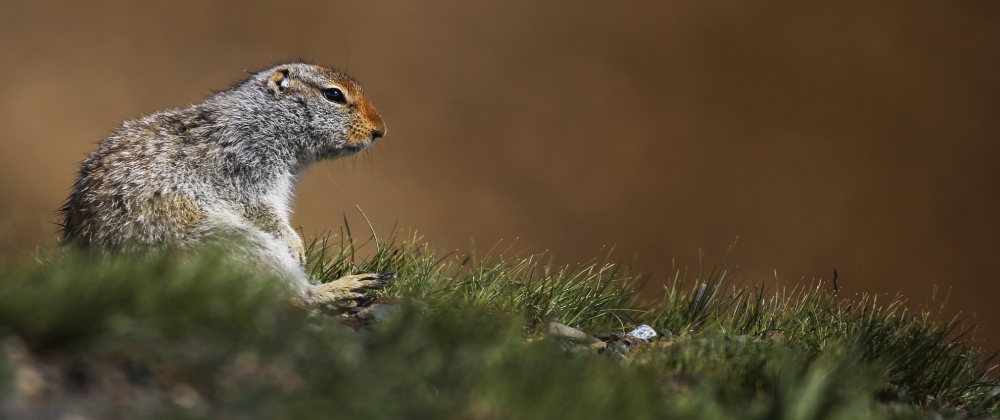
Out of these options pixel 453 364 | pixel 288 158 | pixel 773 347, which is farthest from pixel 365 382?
pixel 288 158

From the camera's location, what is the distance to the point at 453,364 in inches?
92.5

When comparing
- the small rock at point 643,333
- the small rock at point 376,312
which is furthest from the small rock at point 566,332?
the small rock at point 376,312

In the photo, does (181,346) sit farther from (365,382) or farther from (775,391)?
(775,391)

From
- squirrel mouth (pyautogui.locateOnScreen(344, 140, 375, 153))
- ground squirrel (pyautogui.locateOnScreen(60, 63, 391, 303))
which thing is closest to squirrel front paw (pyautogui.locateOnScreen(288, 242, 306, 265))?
ground squirrel (pyautogui.locateOnScreen(60, 63, 391, 303))

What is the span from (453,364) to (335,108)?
2.94 meters

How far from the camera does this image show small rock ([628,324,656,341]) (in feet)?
13.2

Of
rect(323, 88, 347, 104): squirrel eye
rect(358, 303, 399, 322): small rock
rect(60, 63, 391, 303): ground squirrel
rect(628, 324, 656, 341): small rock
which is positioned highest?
rect(323, 88, 347, 104): squirrel eye

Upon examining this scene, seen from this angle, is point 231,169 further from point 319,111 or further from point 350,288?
point 350,288

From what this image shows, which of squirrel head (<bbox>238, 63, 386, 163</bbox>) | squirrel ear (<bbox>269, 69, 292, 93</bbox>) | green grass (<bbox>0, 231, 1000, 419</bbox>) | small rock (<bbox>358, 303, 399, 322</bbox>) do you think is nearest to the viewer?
green grass (<bbox>0, 231, 1000, 419</bbox>)

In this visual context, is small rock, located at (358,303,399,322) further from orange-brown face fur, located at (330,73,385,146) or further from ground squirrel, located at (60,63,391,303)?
orange-brown face fur, located at (330,73,385,146)

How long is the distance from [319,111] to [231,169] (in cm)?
82

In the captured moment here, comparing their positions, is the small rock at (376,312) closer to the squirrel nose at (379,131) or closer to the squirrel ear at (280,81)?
the squirrel nose at (379,131)

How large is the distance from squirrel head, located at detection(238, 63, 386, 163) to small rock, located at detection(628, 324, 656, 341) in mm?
2112

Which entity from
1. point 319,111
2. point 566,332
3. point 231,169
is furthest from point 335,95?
point 566,332
